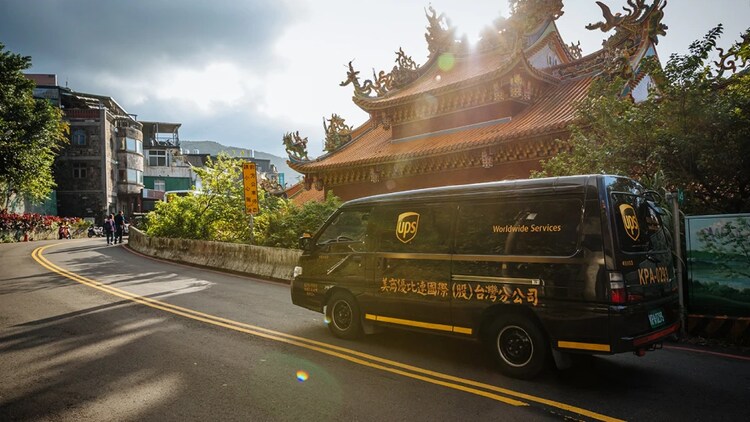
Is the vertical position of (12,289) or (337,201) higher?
(337,201)

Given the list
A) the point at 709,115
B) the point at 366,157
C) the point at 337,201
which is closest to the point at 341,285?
the point at 709,115

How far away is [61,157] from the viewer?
172 ft

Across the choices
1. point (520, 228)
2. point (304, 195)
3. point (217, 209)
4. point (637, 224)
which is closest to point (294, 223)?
point (217, 209)

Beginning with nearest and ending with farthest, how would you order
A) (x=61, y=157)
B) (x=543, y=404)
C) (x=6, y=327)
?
(x=543, y=404) < (x=6, y=327) < (x=61, y=157)

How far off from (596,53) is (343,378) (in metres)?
17.2

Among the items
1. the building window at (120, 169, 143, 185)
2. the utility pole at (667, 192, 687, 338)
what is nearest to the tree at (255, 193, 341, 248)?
the utility pole at (667, 192, 687, 338)

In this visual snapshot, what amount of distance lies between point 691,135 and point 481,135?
371 inches

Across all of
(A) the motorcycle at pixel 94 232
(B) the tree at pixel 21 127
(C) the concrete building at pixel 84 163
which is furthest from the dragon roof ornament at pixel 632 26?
(C) the concrete building at pixel 84 163

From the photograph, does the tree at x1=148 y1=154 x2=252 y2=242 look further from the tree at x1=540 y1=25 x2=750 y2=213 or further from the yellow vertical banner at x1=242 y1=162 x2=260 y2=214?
the tree at x1=540 y1=25 x2=750 y2=213

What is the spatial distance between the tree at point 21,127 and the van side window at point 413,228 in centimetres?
3777

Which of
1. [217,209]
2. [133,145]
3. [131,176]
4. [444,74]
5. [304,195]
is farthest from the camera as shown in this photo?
[133,145]

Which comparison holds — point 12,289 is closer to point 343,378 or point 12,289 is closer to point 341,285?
point 341,285

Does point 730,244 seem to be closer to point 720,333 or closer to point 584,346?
A: point 720,333

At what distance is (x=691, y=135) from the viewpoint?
26.5 ft
